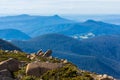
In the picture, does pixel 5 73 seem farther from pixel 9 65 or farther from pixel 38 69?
pixel 38 69

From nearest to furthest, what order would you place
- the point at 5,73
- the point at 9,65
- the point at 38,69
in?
the point at 5,73 → the point at 38,69 → the point at 9,65

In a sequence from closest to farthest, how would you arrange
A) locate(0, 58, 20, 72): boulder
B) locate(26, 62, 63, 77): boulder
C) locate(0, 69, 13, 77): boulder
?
locate(0, 69, 13, 77): boulder < locate(26, 62, 63, 77): boulder < locate(0, 58, 20, 72): boulder

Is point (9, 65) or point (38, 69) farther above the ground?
point (9, 65)

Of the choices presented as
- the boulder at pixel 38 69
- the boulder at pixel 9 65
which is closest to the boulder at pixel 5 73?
the boulder at pixel 9 65

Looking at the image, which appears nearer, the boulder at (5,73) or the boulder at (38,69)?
the boulder at (5,73)

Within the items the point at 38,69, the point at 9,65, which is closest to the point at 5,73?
the point at 9,65

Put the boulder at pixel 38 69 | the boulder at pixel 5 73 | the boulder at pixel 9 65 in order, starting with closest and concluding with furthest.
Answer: the boulder at pixel 5 73
the boulder at pixel 38 69
the boulder at pixel 9 65

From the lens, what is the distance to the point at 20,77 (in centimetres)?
4050

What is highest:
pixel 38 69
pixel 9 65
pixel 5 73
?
pixel 5 73

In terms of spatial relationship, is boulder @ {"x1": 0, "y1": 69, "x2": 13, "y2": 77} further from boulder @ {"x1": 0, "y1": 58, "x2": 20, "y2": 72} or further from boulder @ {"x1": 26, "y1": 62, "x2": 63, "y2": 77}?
boulder @ {"x1": 26, "y1": 62, "x2": 63, "y2": 77}

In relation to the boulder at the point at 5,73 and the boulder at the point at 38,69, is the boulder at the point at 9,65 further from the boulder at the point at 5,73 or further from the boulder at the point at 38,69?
the boulder at the point at 5,73

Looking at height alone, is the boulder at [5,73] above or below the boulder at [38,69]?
above

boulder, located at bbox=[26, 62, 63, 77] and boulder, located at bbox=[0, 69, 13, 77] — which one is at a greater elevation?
boulder, located at bbox=[0, 69, 13, 77]

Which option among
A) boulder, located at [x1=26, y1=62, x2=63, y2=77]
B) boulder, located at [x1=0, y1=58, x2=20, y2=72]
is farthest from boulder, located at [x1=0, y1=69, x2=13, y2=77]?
boulder, located at [x1=26, y1=62, x2=63, y2=77]
